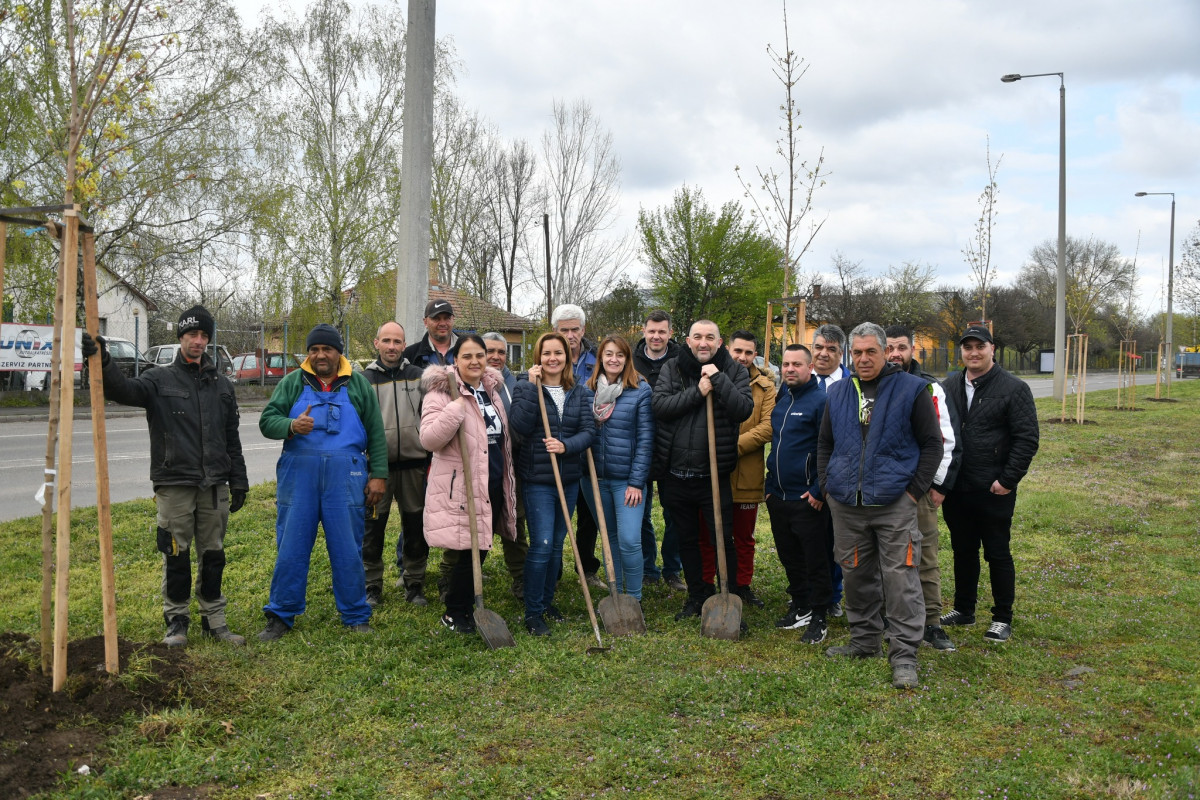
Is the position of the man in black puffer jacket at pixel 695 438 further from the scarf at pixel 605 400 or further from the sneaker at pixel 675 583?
the sneaker at pixel 675 583

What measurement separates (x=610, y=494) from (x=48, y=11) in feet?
60.9

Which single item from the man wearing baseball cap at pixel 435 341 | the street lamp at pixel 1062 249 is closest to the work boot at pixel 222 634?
the man wearing baseball cap at pixel 435 341

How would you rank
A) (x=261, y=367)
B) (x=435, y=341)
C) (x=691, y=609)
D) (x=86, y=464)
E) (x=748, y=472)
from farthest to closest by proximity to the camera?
(x=261, y=367) → (x=86, y=464) → (x=435, y=341) → (x=748, y=472) → (x=691, y=609)

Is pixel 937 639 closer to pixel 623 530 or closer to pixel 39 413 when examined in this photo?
pixel 623 530

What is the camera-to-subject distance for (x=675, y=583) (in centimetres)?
657

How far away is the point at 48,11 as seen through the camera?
17.3 metres

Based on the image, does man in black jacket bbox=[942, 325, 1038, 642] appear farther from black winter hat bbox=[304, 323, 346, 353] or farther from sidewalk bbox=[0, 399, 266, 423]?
sidewalk bbox=[0, 399, 266, 423]

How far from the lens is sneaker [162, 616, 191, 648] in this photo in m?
4.64

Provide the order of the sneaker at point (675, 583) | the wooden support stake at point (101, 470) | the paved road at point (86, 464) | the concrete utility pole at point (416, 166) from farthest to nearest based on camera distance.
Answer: the paved road at point (86, 464), the concrete utility pole at point (416, 166), the sneaker at point (675, 583), the wooden support stake at point (101, 470)

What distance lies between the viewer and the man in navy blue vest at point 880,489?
4.57 m

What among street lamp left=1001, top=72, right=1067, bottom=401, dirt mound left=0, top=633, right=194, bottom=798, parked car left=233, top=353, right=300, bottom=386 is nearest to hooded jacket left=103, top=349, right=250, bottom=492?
dirt mound left=0, top=633, right=194, bottom=798

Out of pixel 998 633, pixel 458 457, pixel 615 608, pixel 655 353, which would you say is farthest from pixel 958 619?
pixel 458 457

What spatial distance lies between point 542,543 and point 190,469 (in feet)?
6.96

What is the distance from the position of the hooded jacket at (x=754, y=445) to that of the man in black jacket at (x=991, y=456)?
119 centimetres
